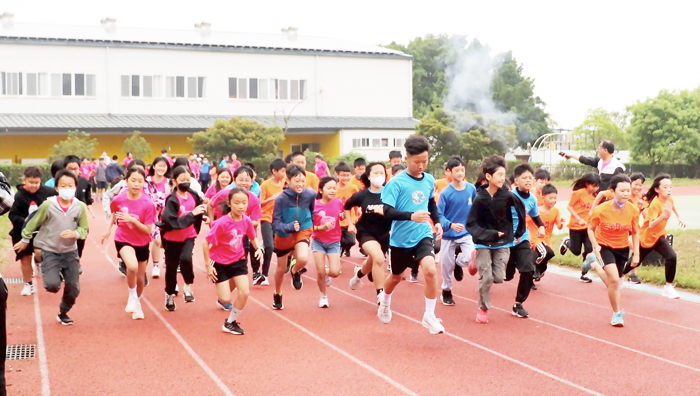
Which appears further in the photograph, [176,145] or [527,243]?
[176,145]

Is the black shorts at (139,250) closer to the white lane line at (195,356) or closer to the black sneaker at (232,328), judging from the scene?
the white lane line at (195,356)

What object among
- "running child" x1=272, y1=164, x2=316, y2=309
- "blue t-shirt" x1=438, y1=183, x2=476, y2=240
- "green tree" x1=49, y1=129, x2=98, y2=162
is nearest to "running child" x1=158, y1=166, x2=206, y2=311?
"running child" x1=272, y1=164, x2=316, y2=309

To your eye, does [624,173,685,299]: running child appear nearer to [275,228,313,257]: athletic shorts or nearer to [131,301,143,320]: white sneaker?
[275,228,313,257]: athletic shorts

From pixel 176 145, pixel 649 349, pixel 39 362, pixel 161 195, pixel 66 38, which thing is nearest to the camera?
pixel 39 362

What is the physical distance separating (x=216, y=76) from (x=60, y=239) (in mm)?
38372

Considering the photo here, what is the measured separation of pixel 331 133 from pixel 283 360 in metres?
41.2

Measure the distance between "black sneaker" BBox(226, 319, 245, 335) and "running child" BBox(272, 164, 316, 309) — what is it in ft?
4.34

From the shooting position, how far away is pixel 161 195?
1109cm

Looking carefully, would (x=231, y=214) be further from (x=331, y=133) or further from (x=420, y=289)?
(x=331, y=133)

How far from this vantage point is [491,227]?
30.0ft

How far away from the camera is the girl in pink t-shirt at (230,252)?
842 centimetres

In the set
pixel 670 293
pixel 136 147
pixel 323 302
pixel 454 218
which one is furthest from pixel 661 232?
pixel 136 147

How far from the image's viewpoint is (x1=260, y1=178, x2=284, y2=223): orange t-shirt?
11789 mm

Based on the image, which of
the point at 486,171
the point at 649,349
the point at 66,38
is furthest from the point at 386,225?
the point at 66,38
